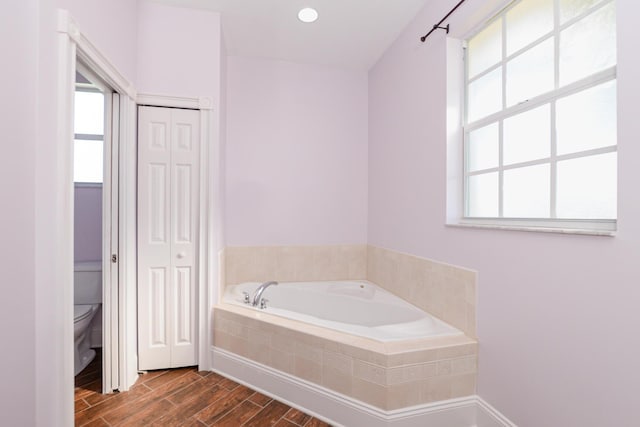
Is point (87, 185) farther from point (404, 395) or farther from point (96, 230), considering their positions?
point (404, 395)

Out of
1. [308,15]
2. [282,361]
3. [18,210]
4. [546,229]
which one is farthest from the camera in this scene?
[308,15]

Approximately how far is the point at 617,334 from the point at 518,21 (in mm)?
1510

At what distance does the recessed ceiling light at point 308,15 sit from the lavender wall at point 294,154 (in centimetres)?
66

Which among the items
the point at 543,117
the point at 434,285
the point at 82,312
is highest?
the point at 543,117

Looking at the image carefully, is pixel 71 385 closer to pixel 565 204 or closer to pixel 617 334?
pixel 617 334

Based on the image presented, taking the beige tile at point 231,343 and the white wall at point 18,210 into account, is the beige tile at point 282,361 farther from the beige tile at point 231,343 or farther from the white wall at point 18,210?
the white wall at point 18,210

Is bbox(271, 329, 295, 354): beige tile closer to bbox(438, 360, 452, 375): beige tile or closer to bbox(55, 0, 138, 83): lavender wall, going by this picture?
bbox(438, 360, 452, 375): beige tile

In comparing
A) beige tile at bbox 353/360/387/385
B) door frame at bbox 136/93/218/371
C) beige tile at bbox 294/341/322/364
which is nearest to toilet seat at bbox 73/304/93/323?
door frame at bbox 136/93/218/371

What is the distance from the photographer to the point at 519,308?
4.58ft

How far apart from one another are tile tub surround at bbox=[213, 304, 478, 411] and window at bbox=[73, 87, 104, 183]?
226cm

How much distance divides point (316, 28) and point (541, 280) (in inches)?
92.6

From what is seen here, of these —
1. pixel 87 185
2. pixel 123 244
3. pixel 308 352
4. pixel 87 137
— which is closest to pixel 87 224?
pixel 87 185

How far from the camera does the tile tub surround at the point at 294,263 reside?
111 inches

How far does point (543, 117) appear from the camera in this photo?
140cm
